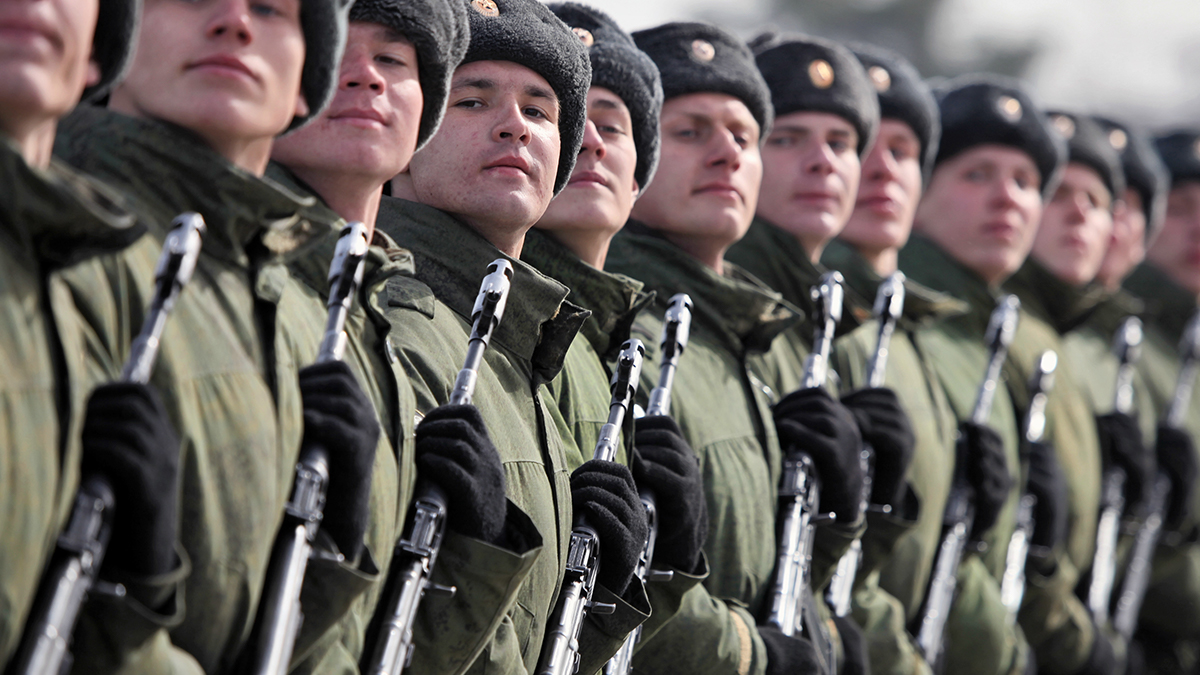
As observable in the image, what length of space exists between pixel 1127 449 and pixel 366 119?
5851 millimetres

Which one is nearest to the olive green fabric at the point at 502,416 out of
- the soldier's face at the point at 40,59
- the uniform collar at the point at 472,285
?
the uniform collar at the point at 472,285

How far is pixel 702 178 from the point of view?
5668 millimetres

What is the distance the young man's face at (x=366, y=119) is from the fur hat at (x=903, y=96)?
3.61 meters

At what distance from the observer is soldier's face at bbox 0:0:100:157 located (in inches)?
97.5

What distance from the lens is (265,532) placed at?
288 centimetres

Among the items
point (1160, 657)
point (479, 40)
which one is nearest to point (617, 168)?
point (479, 40)

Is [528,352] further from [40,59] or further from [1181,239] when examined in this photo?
[1181,239]

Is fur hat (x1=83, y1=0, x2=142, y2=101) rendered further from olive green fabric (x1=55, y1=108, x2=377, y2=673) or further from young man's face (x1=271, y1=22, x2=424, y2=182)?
young man's face (x1=271, y1=22, x2=424, y2=182)

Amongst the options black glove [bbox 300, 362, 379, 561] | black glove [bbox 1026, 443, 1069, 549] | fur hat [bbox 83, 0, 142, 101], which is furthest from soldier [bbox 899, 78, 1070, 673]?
fur hat [bbox 83, 0, 142, 101]

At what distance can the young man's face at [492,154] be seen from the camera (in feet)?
13.8

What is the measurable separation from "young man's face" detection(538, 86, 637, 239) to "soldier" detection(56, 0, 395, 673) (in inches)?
63.3

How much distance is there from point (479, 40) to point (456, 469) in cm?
132

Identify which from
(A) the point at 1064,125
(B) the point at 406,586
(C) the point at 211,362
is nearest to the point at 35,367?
(C) the point at 211,362

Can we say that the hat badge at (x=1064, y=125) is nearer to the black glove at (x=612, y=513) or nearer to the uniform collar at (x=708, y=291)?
the uniform collar at (x=708, y=291)
